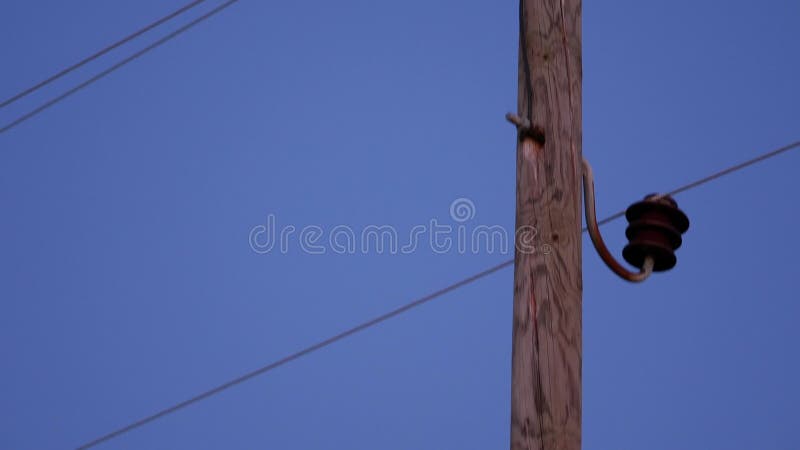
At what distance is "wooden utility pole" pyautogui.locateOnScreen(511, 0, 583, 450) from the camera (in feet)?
11.1

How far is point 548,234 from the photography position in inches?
143

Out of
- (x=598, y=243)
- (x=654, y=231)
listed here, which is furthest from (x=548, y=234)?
(x=654, y=231)

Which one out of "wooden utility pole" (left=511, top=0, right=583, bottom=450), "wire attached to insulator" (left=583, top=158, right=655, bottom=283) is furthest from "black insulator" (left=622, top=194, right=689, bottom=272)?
"wooden utility pole" (left=511, top=0, right=583, bottom=450)

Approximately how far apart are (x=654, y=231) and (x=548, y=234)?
37 cm

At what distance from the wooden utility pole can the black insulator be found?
22 cm

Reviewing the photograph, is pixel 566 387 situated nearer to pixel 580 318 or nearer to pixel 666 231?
pixel 580 318

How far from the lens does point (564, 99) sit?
12.6 feet

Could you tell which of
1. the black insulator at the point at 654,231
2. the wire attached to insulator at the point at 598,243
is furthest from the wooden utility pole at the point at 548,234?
the black insulator at the point at 654,231

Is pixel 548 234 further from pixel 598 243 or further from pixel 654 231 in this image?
pixel 654 231

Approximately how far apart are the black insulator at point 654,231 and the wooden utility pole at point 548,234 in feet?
0.72

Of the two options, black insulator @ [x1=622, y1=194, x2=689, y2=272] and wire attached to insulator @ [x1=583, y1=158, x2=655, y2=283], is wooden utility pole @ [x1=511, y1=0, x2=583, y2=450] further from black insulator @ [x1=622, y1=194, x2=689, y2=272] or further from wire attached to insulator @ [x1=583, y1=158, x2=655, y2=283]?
black insulator @ [x1=622, y1=194, x2=689, y2=272]

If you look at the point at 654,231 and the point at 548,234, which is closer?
the point at 548,234

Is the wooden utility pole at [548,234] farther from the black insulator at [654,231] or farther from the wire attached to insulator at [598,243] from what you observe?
the black insulator at [654,231]

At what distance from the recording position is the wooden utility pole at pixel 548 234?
339 centimetres
